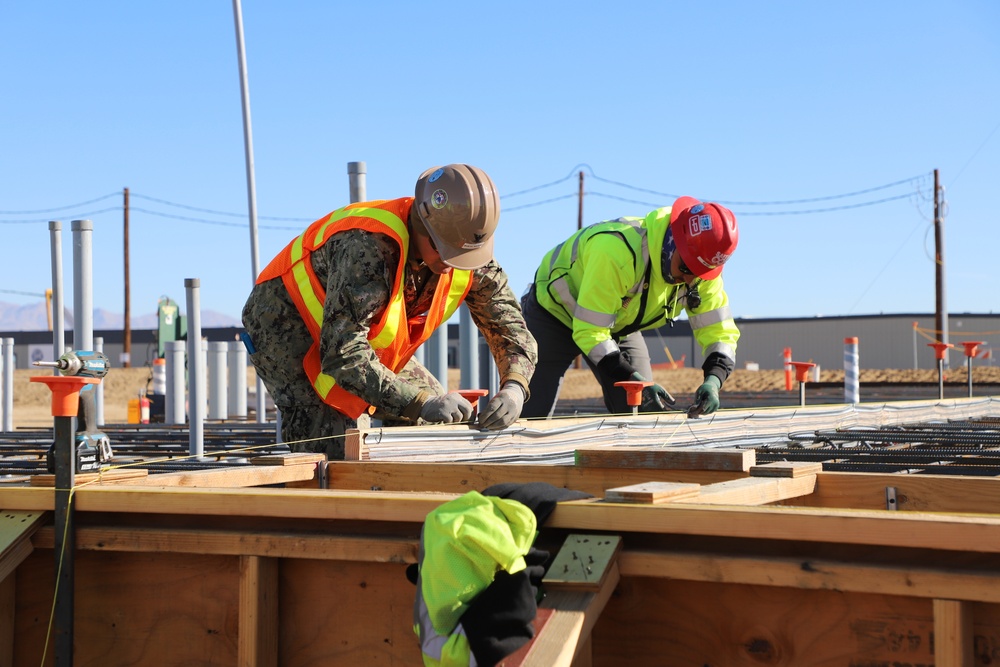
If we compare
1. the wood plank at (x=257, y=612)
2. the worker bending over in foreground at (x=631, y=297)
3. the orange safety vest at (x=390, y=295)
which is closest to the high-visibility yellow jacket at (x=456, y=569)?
the wood plank at (x=257, y=612)

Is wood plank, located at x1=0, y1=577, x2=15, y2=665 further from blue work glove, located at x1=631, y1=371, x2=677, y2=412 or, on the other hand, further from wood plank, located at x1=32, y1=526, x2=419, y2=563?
blue work glove, located at x1=631, y1=371, x2=677, y2=412

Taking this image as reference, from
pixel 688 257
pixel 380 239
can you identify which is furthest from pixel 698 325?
pixel 380 239

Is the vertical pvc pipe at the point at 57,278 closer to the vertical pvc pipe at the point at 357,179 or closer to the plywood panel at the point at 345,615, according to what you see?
the vertical pvc pipe at the point at 357,179

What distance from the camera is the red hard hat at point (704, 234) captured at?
6438 millimetres

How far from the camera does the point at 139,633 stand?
2965 mm

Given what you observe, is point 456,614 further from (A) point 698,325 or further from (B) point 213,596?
(A) point 698,325

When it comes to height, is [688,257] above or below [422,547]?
above

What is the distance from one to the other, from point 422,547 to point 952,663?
1.08 m

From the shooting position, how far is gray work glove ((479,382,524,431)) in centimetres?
462

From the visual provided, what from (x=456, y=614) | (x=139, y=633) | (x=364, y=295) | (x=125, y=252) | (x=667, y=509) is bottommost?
(x=139, y=633)

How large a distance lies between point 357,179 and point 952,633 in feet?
15.8

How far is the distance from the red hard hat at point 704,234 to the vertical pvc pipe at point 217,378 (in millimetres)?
8611

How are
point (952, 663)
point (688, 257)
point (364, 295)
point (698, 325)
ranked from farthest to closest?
point (698, 325)
point (688, 257)
point (364, 295)
point (952, 663)

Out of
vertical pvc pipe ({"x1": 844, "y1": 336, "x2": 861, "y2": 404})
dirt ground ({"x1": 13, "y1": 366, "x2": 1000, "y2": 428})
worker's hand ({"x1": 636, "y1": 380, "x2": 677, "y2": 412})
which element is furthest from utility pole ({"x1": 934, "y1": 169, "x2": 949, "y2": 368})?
worker's hand ({"x1": 636, "y1": 380, "x2": 677, "y2": 412})
